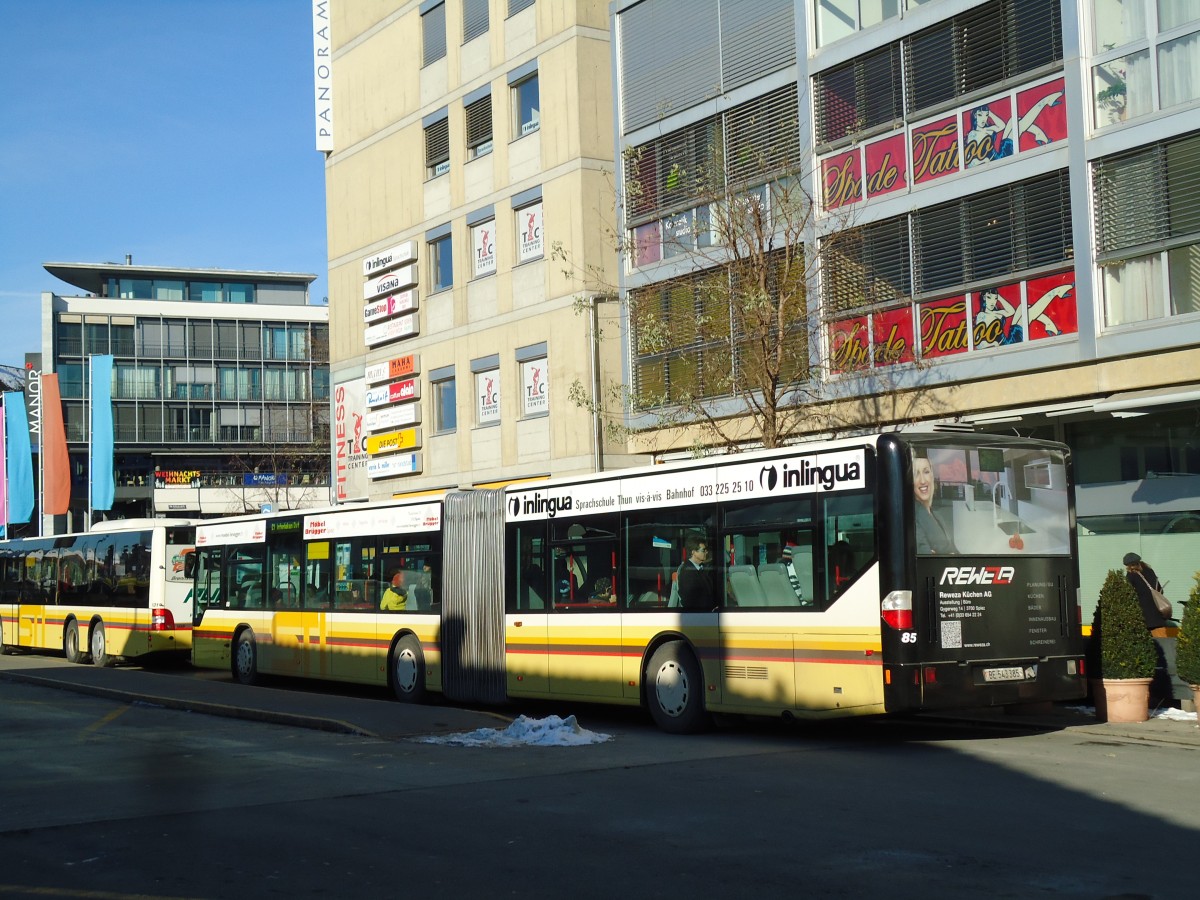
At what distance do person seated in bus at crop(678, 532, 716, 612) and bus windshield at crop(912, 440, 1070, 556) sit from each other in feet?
9.10

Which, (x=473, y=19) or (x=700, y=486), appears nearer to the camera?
(x=700, y=486)

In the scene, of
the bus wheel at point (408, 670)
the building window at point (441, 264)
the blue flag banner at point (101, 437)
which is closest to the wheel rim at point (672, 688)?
the bus wheel at point (408, 670)

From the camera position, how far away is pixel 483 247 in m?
32.3

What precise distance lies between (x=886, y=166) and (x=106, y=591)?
1770 cm

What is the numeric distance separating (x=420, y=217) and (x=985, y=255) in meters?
17.2

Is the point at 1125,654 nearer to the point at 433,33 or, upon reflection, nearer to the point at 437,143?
the point at 437,143

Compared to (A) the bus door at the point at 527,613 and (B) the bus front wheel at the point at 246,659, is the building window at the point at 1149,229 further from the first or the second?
(B) the bus front wheel at the point at 246,659

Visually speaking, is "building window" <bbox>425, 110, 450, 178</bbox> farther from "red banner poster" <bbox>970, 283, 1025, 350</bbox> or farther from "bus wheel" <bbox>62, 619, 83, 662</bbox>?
"red banner poster" <bbox>970, 283, 1025, 350</bbox>

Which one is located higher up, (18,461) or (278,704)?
(18,461)

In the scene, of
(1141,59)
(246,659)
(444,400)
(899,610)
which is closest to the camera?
(899,610)

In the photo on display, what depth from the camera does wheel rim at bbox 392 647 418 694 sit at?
20094 mm

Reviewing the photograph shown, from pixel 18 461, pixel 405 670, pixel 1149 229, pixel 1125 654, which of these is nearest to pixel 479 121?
pixel 405 670

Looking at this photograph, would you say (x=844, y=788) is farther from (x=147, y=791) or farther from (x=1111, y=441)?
(x=1111, y=441)

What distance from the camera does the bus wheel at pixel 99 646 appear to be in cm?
2931
